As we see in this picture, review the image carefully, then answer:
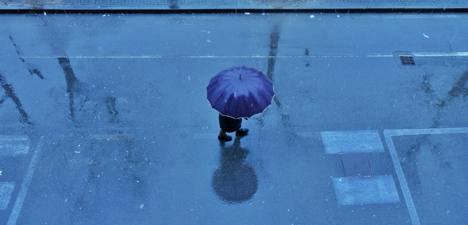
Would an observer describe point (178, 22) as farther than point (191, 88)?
Yes

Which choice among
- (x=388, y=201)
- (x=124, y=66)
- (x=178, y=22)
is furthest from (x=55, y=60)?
(x=388, y=201)

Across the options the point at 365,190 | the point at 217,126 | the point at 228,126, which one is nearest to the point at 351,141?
the point at 365,190

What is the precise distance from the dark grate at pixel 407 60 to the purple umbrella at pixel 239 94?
4.78 metres

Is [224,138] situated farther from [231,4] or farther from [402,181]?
[231,4]

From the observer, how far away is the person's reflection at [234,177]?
631 cm

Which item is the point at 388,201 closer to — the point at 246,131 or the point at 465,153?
the point at 465,153

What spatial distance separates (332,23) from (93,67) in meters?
6.43

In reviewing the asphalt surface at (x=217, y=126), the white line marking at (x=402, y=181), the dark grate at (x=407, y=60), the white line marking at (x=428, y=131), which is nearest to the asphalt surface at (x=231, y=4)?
the asphalt surface at (x=217, y=126)

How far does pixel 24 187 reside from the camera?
625cm

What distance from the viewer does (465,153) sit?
6934 millimetres

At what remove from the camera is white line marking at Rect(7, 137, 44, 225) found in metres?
5.91

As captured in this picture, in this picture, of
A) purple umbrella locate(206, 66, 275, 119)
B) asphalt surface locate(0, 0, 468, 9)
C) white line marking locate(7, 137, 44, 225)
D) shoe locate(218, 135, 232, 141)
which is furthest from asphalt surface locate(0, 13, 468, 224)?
purple umbrella locate(206, 66, 275, 119)

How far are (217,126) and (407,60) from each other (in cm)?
518

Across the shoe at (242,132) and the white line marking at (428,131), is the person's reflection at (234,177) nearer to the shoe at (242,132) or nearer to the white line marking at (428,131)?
the shoe at (242,132)
